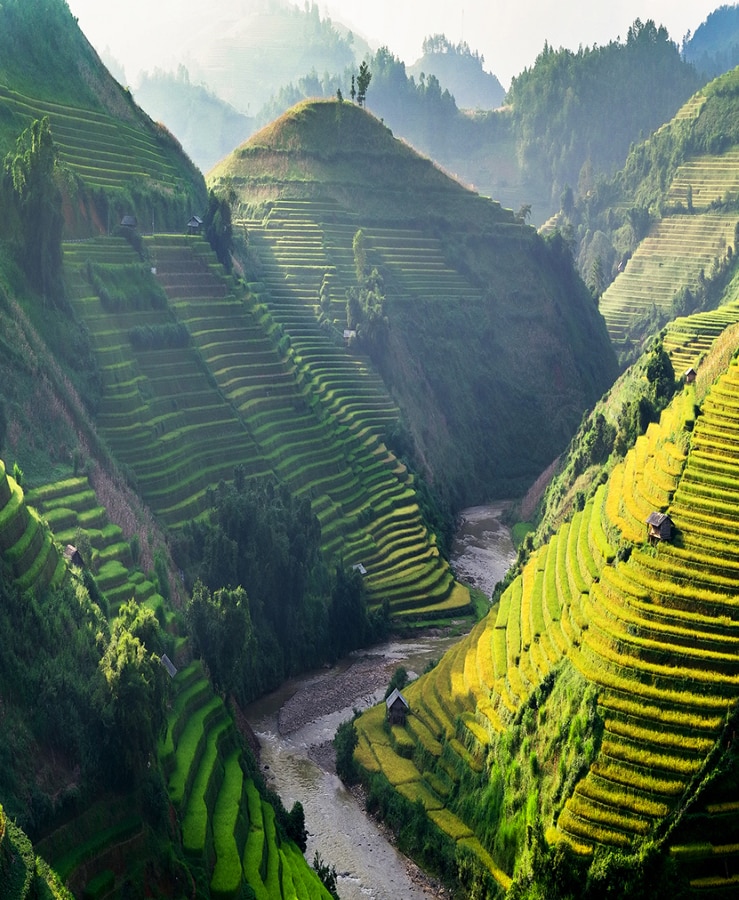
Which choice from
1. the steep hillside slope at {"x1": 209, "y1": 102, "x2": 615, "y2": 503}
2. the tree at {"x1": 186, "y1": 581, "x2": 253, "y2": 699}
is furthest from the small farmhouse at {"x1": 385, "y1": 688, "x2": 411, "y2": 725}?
the steep hillside slope at {"x1": 209, "y1": 102, "x2": 615, "y2": 503}

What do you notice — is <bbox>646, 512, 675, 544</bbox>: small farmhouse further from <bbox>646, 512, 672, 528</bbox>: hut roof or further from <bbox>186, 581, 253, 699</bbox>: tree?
<bbox>186, 581, 253, 699</bbox>: tree

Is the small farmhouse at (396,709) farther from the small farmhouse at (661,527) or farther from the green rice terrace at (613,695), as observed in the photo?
the small farmhouse at (661,527)

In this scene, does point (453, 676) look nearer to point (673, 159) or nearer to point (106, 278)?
point (106, 278)

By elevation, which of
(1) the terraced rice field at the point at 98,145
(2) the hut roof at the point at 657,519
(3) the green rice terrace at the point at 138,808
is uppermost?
(1) the terraced rice field at the point at 98,145

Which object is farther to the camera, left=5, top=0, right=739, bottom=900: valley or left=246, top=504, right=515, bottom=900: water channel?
left=246, top=504, right=515, bottom=900: water channel

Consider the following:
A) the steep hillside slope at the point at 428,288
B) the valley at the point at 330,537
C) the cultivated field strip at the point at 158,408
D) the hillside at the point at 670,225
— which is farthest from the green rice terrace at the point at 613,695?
the hillside at the point at 670,225

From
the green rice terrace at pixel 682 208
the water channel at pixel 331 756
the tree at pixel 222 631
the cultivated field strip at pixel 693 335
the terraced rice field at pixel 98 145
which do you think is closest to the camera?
the water channel at pixel 331 756
